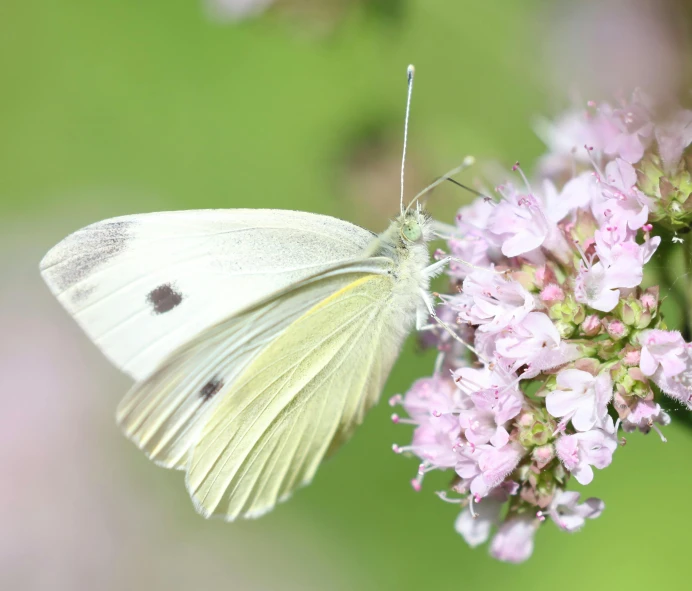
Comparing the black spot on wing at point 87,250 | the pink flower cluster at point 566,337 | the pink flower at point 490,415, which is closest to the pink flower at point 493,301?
the pink flower cluster at point 566,337

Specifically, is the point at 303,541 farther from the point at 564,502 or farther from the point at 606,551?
the point at 564,502

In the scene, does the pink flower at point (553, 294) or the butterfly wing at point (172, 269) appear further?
the butterfly wing at point (172, 269)

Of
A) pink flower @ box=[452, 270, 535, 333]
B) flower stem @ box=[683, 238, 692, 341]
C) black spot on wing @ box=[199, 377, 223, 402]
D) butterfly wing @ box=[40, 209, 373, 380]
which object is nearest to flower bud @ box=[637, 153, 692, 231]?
flower stem @ box=[683, 238, 692, 341]

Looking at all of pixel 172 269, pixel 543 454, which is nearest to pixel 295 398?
pixel 172 269

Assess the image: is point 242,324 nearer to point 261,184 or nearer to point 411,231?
point 411,231

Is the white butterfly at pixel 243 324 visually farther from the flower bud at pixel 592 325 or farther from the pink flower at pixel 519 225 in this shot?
the flower bud at pixel 592 325

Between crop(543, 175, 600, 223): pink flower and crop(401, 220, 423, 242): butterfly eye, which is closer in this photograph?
crop(543, 175, 600, 223): pink flower

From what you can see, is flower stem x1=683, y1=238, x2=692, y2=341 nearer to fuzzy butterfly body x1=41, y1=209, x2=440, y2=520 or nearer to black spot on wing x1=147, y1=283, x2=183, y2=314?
fuzzy butterfly body x1=41, y1=209, x2=440, y2=520

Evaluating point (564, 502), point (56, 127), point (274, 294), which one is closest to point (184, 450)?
Result: point (274, 294)
